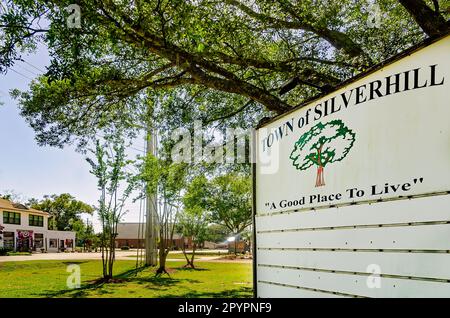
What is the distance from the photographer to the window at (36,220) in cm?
6425

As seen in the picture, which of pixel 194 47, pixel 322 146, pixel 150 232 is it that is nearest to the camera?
pixel 322 146

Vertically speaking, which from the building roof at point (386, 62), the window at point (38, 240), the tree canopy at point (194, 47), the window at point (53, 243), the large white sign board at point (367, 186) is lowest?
the window at point (53, 243)

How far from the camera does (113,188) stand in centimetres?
1761

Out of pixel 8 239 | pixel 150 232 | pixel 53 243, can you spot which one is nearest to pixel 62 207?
pixel 53 243

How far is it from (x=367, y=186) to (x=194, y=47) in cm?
523

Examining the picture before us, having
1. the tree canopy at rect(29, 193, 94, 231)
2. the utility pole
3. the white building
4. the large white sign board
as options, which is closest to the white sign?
the large white sign board

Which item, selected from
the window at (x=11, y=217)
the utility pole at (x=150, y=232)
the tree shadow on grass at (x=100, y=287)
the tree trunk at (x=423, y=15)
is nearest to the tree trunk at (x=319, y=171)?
the tree trunk at (x=423, y=15)

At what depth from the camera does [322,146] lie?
167 inches

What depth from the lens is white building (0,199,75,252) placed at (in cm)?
5728

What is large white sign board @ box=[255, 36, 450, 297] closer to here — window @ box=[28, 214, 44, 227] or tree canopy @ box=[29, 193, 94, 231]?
window @ box=[28, 214, 44, 227]

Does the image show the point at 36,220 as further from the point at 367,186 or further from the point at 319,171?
the point at 367,186

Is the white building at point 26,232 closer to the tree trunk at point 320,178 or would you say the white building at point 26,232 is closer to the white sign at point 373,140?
the white sign at point 373,140

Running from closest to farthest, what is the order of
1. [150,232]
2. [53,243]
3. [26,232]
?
[150,232] < [26,232] < [53,243]
